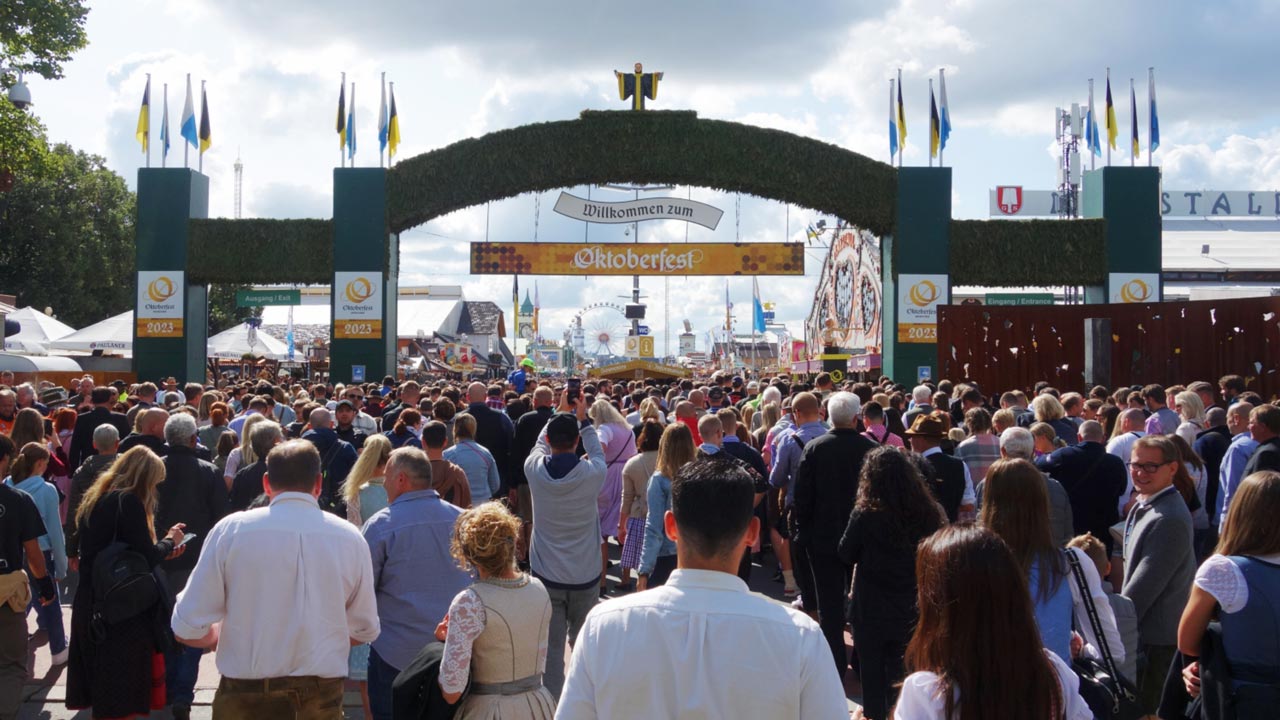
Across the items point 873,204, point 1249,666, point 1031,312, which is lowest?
point 1249,666

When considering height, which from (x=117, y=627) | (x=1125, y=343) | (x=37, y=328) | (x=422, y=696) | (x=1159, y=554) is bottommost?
(x=117, y=627)

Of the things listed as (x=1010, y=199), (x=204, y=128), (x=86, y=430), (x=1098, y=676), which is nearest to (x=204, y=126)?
(x=204, y=128)

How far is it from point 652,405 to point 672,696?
25.2 feet

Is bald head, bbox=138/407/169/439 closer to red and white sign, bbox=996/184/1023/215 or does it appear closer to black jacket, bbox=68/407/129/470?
black jacket, bbox=68/407/129/470

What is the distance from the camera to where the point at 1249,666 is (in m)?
3.58

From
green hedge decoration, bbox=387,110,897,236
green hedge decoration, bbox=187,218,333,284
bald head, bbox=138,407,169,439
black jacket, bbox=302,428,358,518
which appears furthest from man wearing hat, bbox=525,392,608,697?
green hedge decoration, bbox=187,218,333,284

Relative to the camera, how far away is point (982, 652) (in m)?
2.50

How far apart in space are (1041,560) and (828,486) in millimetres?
2495

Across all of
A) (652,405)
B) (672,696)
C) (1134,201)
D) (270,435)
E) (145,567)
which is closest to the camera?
(672,696)

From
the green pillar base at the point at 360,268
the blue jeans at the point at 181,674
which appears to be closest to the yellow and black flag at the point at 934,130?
the green pillar base at the point at 360,268

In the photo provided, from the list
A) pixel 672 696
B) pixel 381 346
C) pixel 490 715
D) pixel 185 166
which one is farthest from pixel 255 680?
pixel 185 166

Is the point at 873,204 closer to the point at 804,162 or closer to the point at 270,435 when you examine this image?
the point at 804,162

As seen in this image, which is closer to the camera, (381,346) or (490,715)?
(490,715)

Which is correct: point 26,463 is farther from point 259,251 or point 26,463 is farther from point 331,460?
point 259,251
